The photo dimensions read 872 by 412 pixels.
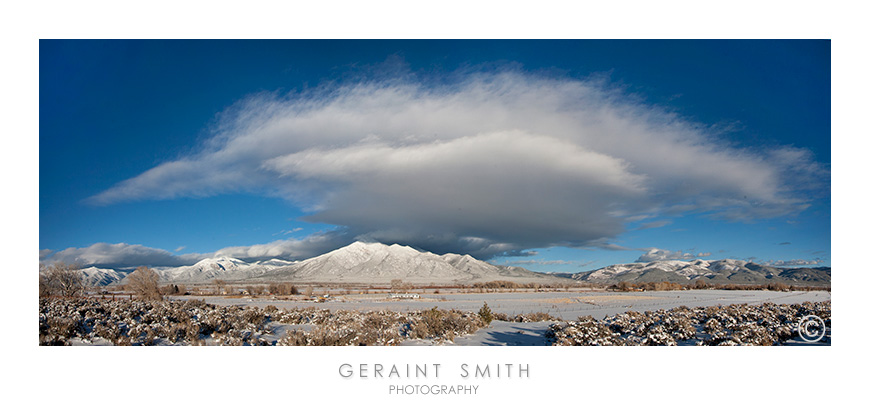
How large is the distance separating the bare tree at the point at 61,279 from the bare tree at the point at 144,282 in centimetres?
327

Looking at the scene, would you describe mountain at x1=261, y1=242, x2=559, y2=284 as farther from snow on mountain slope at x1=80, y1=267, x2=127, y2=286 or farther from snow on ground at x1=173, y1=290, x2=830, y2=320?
snow on ground at x1=173, y1=290, x2=830, y2=320

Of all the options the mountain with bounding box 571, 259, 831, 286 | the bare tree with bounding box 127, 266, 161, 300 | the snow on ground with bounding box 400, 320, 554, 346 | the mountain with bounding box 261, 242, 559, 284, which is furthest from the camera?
the mountain with bounding box 261, 242, 559, 284

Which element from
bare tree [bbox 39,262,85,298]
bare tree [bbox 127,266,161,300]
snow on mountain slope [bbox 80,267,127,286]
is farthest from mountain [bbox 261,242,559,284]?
bare tree [bbox 39,262,85,298]

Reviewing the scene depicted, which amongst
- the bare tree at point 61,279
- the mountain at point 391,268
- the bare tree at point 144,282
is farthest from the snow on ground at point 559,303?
the mountain at point 391,268

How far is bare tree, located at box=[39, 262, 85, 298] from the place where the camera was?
27.1 m

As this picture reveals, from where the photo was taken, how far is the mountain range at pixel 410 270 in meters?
76.0

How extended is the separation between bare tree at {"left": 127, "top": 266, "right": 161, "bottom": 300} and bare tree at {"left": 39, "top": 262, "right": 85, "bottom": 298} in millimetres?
3275

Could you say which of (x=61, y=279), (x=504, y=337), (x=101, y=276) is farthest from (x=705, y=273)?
(x=101, y=276)

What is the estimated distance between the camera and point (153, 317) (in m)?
A: 11.7

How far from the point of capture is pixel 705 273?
77.7 meters

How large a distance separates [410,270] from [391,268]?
17.3 feet
